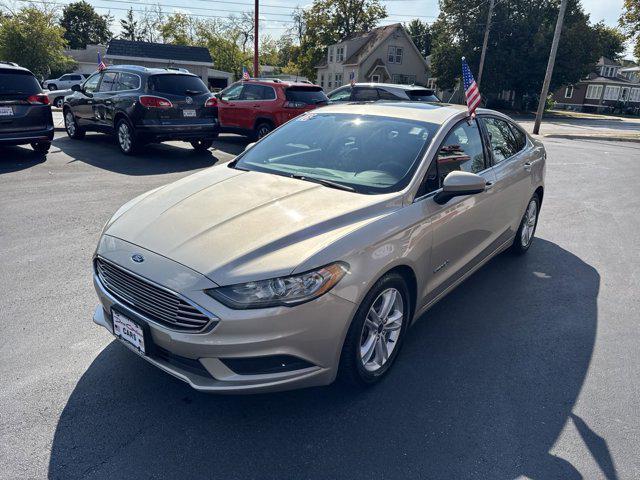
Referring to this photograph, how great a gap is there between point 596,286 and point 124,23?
9930 centimetres

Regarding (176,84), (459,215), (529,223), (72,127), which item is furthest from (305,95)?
(459,215)

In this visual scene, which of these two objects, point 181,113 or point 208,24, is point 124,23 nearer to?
point 208,24

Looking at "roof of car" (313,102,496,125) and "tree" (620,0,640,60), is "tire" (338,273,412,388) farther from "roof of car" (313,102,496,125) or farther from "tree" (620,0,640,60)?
"tree" (620,0,640,60)

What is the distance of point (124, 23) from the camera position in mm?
87750

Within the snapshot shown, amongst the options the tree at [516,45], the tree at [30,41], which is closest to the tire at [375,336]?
the tree at [30,41]

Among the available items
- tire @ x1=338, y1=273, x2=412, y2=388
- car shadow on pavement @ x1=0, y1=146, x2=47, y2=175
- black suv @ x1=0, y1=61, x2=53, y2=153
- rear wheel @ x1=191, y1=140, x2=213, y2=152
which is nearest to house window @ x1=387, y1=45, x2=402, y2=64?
rear wheel @ x1=191, y1=140, x2=213, y2=152

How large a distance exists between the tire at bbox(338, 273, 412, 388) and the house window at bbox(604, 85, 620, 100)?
75641mm

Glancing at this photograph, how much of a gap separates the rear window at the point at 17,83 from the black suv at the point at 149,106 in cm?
152

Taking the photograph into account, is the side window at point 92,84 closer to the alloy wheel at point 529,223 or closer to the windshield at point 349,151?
the windshield at point 349,151

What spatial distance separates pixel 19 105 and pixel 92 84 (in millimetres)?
2474

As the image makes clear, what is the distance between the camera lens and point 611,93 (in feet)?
218

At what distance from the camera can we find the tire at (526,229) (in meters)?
5.34

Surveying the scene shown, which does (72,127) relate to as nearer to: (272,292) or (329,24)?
(272,292)

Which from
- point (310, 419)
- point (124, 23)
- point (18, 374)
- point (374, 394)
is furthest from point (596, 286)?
point (124, 23)
